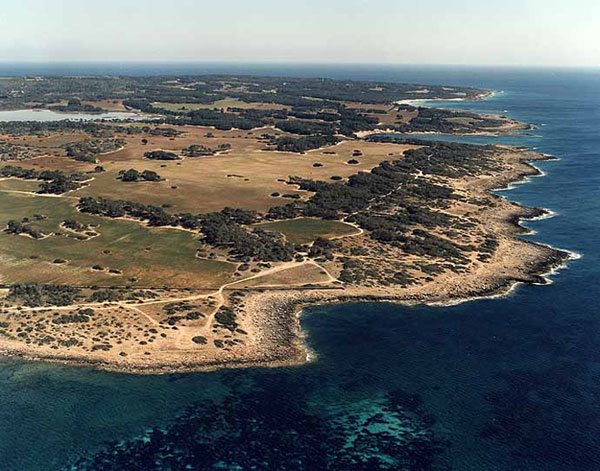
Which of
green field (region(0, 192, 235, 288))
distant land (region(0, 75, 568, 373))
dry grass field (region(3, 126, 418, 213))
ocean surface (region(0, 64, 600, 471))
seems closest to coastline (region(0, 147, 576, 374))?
distant land (region(0, 75, 568, 373))

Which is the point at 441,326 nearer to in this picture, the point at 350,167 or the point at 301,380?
the point at 301,380

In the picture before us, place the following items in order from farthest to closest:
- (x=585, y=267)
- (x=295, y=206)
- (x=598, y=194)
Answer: (x=598, y=194), (x=295, y=206), (x=585, y=267)

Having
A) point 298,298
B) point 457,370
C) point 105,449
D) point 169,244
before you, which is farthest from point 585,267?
point 105,449

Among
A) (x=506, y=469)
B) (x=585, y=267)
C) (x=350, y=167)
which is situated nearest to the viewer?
(x=506, y=469)

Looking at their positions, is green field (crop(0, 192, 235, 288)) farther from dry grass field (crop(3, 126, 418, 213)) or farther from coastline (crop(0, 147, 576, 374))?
dry grass field (crop(3, 126, 418, 213))

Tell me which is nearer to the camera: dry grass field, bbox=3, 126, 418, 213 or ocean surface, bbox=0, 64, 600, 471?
ocean surface, bbox=0, 64, 600, 471

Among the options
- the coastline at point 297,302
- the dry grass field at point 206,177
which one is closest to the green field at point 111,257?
the coastline at point 297,302

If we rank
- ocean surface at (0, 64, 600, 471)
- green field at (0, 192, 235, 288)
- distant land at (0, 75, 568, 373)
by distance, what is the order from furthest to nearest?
green field at (0, 192, 235, 288), distant land at (0, 75, 568, 373), ocean surface at (0, 64, 600, 471)

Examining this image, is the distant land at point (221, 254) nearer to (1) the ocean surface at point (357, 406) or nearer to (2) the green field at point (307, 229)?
(2) the green field at point (307, 229)

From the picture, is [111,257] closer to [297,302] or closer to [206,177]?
[297,302]
